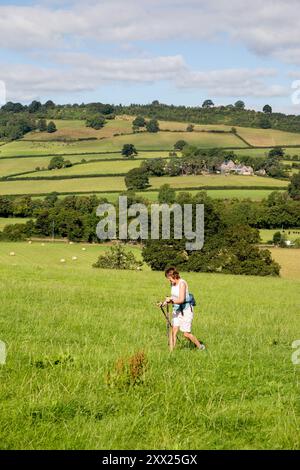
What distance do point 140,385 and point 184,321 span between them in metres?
4.72

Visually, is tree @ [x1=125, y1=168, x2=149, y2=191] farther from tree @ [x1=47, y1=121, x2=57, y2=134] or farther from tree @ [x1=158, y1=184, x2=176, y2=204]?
tree @ [x1=47, y1=121, x2=57, y2=134]

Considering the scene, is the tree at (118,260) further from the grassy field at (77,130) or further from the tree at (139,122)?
the tree at (139,122)

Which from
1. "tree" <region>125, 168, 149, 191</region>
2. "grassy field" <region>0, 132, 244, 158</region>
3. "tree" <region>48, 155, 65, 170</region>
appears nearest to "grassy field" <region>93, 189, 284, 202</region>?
"tree" <region>125, 168, 149, 191</region>

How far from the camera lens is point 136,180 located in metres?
119

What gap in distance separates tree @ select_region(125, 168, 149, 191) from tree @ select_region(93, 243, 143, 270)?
155 feet

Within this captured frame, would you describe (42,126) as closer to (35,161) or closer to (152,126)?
(35,161)

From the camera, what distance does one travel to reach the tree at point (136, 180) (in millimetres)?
118125

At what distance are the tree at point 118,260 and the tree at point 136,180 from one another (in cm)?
4711

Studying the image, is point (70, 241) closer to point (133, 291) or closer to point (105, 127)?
point (133, 291)

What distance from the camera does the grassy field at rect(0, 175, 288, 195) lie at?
118500mm

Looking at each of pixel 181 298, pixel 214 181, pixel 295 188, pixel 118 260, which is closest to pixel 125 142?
pixel 214 181

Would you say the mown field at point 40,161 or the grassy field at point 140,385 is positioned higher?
the grassy field at point 140,385

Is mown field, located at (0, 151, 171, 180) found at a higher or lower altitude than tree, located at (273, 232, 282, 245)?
higher

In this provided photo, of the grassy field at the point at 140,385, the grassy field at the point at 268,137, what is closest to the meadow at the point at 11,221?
the grassy field at the point at 268,137
